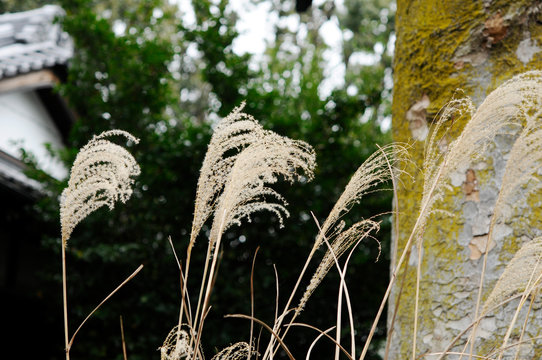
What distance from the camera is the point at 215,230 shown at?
3.14 ft

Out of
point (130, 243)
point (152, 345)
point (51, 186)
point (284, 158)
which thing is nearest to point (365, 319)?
point (152, 345)

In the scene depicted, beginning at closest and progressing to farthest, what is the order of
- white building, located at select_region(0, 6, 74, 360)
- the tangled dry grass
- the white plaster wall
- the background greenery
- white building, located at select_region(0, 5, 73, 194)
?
the tangled dry grass
the background greenery
white building, located at select_region(0, 6, 74, 360)
white building, located at select_region(0, 5, 73, 194)
the white plaster wall

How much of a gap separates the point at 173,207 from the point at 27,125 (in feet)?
12.0

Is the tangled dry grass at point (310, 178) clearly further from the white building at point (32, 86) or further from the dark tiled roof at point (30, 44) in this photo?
the dark tiled roof at point (30, 44)

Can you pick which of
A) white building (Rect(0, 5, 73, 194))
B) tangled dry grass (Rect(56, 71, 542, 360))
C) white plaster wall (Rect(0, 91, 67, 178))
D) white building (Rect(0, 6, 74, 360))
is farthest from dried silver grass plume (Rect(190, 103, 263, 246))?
white plaster wall (Rect(0, 91, 67, 178))

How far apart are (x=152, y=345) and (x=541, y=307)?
317 centimetres

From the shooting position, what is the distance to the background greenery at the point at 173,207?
3.82m

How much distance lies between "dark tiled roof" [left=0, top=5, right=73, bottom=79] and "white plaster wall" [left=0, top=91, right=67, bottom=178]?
0.50 meters

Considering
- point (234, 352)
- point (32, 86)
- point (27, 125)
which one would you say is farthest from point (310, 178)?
point (27, 125)

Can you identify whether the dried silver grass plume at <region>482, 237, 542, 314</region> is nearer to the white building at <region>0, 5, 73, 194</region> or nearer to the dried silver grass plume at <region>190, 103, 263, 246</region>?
Result: the dried silver grass plume at <region>190, 103, 263, 246</region>

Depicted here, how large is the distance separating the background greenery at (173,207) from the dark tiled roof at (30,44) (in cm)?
153

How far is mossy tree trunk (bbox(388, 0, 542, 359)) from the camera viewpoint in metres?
1.30

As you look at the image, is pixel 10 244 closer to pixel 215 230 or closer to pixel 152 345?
pixel 152 345

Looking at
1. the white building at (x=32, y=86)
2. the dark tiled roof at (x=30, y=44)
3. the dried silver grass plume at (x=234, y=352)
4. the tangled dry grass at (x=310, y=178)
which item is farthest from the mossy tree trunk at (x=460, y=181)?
the dark tiled roof at (x=30, y=44)
